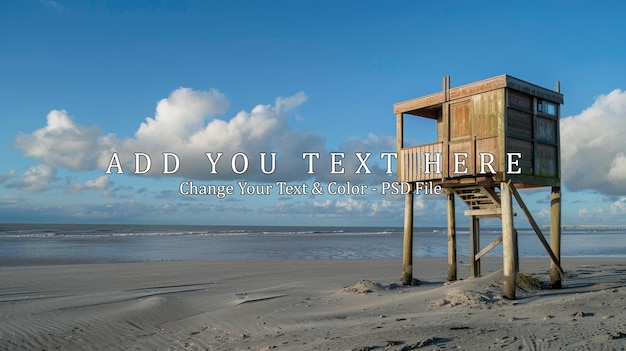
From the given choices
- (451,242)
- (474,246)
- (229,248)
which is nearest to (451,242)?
(451,242)

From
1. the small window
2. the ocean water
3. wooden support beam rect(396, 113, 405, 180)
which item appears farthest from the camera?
the ocean water

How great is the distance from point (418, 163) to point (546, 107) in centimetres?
362

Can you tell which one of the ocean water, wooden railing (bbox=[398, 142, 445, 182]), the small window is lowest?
the ocean water

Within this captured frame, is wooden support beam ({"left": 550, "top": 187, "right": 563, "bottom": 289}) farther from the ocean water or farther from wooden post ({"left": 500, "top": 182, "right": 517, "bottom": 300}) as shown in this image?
the ocean water

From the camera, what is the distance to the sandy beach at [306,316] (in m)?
7.45

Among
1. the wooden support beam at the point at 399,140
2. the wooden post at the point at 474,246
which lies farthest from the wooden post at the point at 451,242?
the wooden support beam at the point at 399,140

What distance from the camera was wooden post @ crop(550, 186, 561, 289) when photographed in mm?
13586

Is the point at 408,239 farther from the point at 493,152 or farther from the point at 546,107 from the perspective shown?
the point at 546,107

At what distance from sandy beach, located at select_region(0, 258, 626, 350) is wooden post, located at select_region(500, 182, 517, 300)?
312 millimetres

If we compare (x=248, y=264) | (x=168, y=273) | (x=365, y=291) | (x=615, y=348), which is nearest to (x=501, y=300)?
(x=365, y=291)

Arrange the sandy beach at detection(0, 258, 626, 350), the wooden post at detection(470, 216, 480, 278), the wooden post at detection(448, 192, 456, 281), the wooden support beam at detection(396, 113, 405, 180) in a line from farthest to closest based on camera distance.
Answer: the wooden post at detection(448, 192, 456, 281)
the wooden post at detection(470, 216, 480, 278)
the wooden support beam at detection(396, 113, 405, 180)
the sandy beach at detection(0, 258, 626, 350)

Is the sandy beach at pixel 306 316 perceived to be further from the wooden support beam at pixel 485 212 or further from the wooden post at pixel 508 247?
the wooden support beam at pixel 485 212

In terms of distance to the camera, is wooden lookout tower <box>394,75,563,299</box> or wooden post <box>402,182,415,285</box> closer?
wooden lookout tower <box>394,75,563,299</box>

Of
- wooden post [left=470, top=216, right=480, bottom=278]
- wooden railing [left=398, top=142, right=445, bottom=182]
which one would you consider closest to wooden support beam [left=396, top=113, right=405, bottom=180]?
wooden railing [left=398, top=142, right=445, bottom=182]
